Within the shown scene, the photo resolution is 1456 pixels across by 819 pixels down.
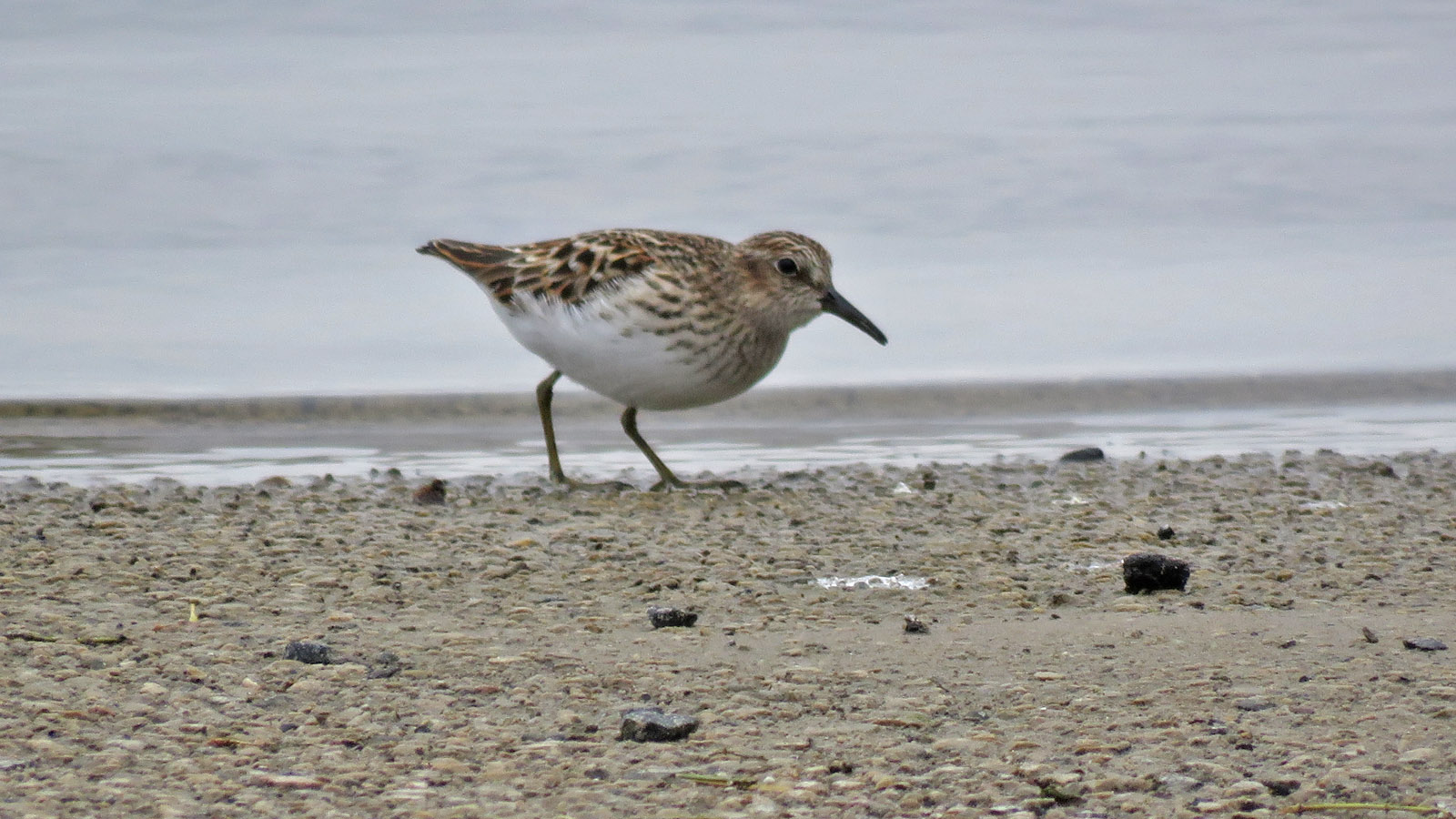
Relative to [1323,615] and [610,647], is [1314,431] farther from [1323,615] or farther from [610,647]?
[610,647]

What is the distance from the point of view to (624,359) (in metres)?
7.16

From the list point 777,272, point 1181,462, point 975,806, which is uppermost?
point 777,272

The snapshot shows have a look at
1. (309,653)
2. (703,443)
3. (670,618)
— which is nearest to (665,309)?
(703,443)

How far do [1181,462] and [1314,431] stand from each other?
1.85 m

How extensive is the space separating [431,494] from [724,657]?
2.74 metres

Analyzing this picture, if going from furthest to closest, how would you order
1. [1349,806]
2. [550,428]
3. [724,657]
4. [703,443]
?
[703,443], [550,428], [724,657], [1349,806]

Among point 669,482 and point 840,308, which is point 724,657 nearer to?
point 669,482

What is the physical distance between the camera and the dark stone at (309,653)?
4.19 m

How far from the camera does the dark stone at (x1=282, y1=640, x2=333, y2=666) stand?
165 inches

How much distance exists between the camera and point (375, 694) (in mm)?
3959

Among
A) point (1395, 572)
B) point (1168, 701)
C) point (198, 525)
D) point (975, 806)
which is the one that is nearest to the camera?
point (975, 806)

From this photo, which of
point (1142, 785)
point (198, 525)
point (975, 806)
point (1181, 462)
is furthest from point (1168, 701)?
point (1181, 462)

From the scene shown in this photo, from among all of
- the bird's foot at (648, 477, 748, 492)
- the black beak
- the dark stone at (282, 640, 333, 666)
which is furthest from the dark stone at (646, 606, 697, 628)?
the black beak

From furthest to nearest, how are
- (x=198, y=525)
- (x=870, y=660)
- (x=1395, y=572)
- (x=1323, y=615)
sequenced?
(x=198, y=525)
(x=1395, y=572)
(x=1323, y=615)
(x=870, y=660)
